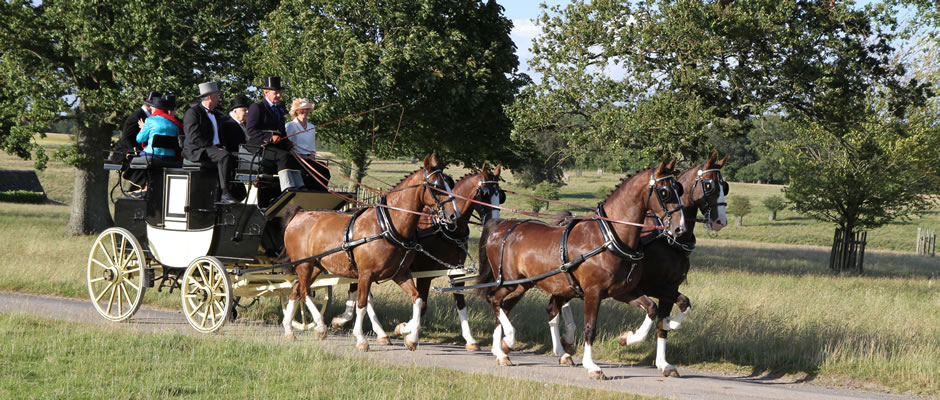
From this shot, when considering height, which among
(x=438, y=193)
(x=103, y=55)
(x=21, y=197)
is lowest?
(x=21, y=197)

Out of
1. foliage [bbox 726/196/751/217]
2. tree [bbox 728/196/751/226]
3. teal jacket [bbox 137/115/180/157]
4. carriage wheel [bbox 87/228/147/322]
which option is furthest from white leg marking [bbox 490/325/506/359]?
foliage [bbox 726/196/751/217]

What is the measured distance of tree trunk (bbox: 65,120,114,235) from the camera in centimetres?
2338

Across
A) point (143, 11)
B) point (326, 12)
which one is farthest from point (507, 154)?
point (143, 11)

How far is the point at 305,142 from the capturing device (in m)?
11.1

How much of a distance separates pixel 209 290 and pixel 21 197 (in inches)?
1588

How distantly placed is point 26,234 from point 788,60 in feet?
66.8

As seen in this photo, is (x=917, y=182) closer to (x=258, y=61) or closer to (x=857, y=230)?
(x=857, y=230)

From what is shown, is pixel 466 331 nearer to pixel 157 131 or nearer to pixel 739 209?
pixel 157 131

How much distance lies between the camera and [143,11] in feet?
65.8

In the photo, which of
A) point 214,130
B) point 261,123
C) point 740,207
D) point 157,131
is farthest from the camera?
point 740,207

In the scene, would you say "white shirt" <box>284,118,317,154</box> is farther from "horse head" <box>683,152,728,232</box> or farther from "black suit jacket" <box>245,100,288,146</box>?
"horse head" <box>683,152,728,232</box>

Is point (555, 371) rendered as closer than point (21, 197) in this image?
Yes

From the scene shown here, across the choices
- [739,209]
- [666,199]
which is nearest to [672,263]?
[666,199]

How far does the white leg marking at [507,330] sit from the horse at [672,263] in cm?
57
